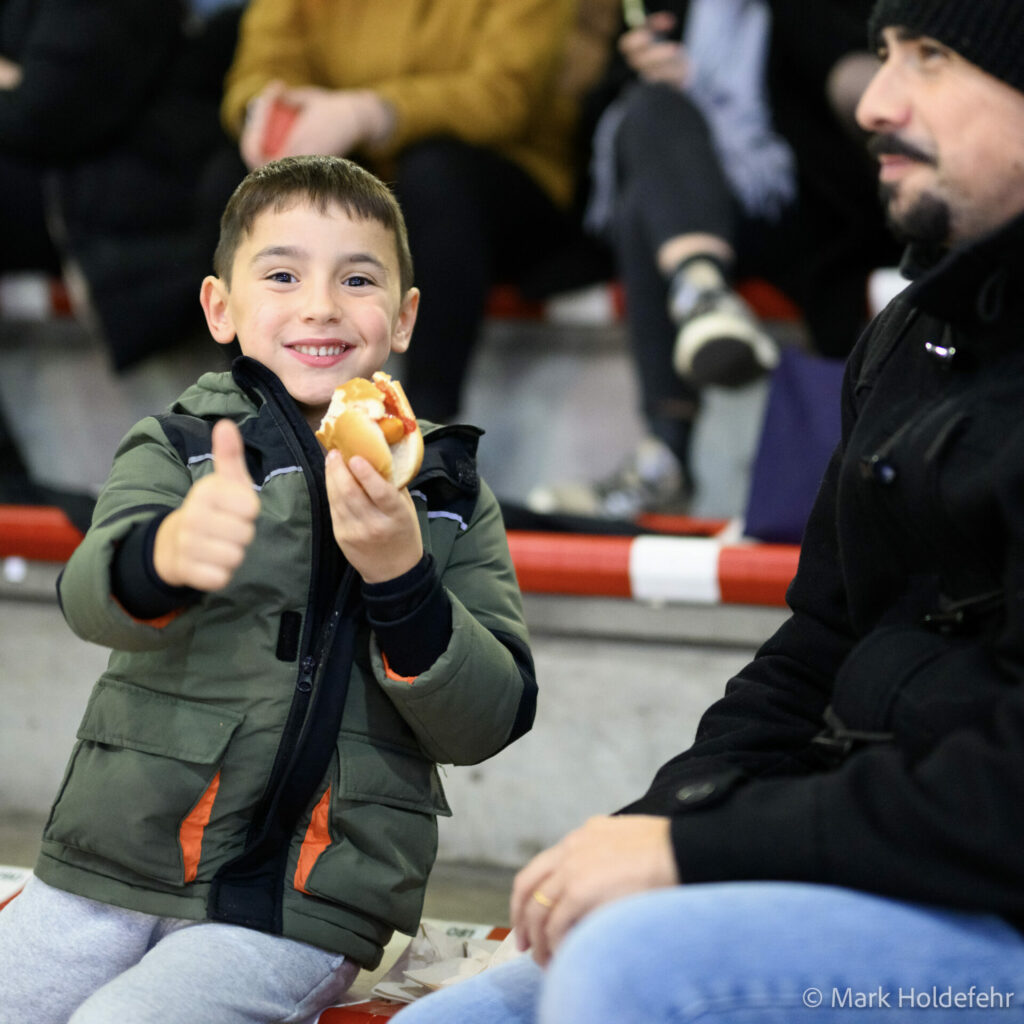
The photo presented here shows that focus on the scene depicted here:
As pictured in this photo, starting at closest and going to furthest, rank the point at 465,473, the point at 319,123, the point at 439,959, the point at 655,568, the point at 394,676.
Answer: the point at 394,676
the point at 465,473
the point at 439,959
the point at 655,568
the point at 319,123

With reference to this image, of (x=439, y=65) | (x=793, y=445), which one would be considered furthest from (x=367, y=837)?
(x=439, y=65)

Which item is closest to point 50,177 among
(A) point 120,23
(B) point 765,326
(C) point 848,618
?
(A) point 120,23

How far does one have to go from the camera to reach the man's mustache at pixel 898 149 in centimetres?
85

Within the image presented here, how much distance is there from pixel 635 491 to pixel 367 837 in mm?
A: 1052

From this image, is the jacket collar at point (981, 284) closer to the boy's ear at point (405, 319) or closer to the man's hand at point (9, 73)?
the boy's ear at point (405, 319)

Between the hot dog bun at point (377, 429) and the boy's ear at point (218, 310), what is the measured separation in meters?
0.19

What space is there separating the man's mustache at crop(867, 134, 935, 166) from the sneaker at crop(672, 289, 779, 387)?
93cm

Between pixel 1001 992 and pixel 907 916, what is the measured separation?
69mm

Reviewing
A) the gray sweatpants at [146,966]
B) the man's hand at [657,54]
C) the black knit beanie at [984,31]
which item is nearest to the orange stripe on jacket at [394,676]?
the gray sweatpants at [146,966]

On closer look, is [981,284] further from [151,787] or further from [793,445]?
[793,445]

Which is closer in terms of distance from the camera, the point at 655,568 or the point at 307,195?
the point at 307,195

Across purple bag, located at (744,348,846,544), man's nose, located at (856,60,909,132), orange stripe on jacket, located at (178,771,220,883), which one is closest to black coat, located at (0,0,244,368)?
purple bag, located at (744,348,846,544)

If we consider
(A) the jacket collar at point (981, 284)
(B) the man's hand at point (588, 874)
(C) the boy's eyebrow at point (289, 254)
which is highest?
(A) the jacket collar at point (981, 284)

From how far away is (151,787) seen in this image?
3.20 ft
